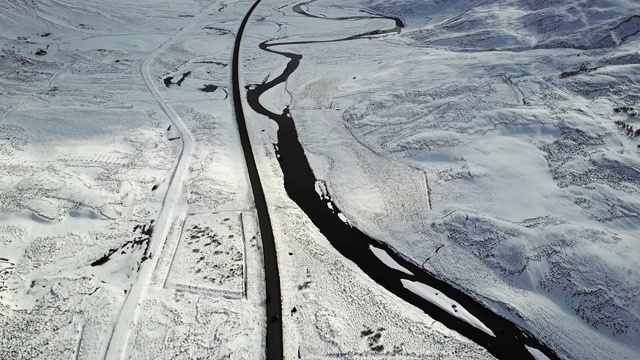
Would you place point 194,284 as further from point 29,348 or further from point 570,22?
point 570,22

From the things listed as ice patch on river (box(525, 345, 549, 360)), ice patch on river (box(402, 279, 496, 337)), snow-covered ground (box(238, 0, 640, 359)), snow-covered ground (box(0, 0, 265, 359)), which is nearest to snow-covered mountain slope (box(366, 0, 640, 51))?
snow-covered ground (box(238, 0, 640, 359))

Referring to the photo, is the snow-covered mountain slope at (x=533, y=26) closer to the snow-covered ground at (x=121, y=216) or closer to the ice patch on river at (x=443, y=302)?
the snow-covered ground at (x=121, y=216)

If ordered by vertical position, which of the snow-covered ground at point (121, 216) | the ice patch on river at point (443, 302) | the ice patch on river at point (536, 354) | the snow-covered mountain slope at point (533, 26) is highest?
the snow-covered mountain slope at point (533, 26)

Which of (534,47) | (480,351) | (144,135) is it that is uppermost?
(534,47)

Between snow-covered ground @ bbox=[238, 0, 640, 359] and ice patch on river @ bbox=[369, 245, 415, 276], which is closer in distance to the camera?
snow-covered ground @ bbox=[238, 0, 640, 359]

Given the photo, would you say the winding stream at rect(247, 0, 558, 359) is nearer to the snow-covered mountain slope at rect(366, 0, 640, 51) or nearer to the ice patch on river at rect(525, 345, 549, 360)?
the ice patch on river at rect(525, 345, 549, 360)

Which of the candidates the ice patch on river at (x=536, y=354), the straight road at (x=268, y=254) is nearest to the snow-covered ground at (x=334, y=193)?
the ice patch on river at (x=536, y=354)

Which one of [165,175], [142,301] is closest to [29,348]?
[142,301]
